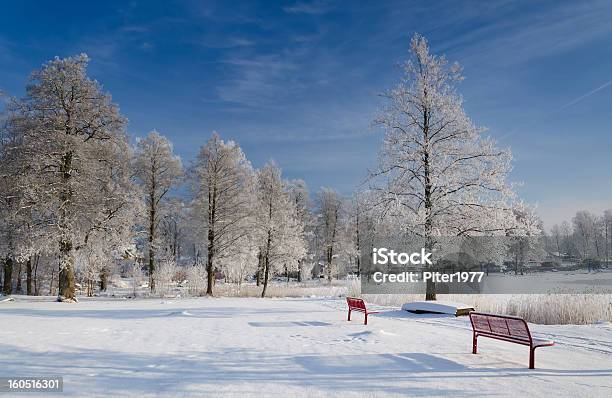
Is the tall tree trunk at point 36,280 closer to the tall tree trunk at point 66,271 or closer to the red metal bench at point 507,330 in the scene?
the tall tree trunk at point 66,271

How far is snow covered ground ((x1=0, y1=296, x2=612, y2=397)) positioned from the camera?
234 inches

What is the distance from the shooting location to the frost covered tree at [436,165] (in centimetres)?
1747

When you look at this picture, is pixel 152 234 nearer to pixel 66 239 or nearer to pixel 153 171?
pixel 153 171

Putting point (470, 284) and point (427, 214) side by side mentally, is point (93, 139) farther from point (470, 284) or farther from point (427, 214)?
point (470, 284)

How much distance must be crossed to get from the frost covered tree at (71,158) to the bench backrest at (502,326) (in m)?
18.0

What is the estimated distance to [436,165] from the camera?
59.2 feet

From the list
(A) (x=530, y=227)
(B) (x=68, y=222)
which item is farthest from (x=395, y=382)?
(B) (x=68, y=222)

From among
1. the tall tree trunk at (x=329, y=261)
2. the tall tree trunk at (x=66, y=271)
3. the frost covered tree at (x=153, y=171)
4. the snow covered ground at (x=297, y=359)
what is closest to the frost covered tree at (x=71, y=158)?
the tall tree trunk at (x=66, y=271)

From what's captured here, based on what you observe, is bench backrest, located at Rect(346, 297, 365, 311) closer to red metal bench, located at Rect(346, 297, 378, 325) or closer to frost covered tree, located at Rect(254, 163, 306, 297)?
red metal bench, located at Rect(346, 297, 378, 325)

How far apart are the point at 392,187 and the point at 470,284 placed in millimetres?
18983

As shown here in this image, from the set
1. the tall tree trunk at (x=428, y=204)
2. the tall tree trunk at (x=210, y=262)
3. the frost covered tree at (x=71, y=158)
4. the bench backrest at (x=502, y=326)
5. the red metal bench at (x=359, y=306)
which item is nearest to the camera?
the bench backrest at (x=502, y=326)

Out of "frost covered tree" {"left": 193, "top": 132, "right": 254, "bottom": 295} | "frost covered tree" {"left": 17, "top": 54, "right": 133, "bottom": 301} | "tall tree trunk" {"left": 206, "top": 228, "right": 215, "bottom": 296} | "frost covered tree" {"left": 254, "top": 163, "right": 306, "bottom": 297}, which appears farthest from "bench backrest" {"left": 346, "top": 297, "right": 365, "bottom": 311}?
"frost covered tree" {"left": 254, "top": 163, "right": 306, "bottom": 297}

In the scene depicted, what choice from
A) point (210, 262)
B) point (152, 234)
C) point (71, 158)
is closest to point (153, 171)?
point (152, 234)

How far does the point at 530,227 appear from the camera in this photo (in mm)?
17016
